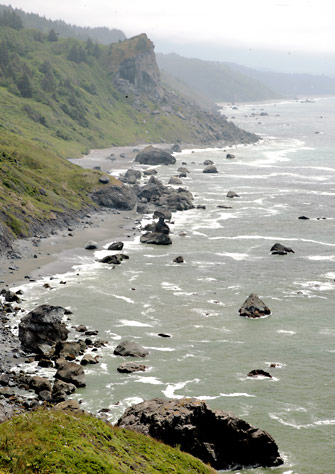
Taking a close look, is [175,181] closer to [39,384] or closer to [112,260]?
[112,260]

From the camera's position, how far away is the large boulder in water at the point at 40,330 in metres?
68.1

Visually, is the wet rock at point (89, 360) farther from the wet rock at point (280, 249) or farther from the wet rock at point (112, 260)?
the wet rock at point (280, 249)

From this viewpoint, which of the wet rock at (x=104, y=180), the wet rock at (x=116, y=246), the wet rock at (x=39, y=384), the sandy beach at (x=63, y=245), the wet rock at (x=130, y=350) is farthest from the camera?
the wet rock at (x=104, y=180)

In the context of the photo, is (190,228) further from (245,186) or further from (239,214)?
(245,186)

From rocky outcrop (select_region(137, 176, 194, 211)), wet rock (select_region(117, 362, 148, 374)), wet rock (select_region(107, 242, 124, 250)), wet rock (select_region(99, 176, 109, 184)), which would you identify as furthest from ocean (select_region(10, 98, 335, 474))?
wet rock (select_region(99, 176, 109, 184))

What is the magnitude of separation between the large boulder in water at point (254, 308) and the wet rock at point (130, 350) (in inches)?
695

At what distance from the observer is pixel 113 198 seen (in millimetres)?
151500

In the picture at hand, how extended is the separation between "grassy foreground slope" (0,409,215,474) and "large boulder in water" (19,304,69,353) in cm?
2734

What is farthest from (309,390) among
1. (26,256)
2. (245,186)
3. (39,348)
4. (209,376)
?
(245,186)

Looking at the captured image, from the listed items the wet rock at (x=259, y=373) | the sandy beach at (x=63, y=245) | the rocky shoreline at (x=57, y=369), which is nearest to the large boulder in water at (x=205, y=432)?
the rocky shoreline at (x=57, y=369)

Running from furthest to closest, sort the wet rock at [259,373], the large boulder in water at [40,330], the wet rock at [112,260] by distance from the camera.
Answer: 1. the wet rock at [112,260]
2. the large boulder in water at [40,330]
3. the wet rock at [259,373]

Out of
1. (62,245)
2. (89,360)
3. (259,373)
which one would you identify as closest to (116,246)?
(62,245)

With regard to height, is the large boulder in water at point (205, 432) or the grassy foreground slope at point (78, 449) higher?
the grassy foreground slope at point (78, 449)

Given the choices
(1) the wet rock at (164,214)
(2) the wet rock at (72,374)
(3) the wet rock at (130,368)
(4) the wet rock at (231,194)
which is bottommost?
(3) the wet rock at (130,368)
